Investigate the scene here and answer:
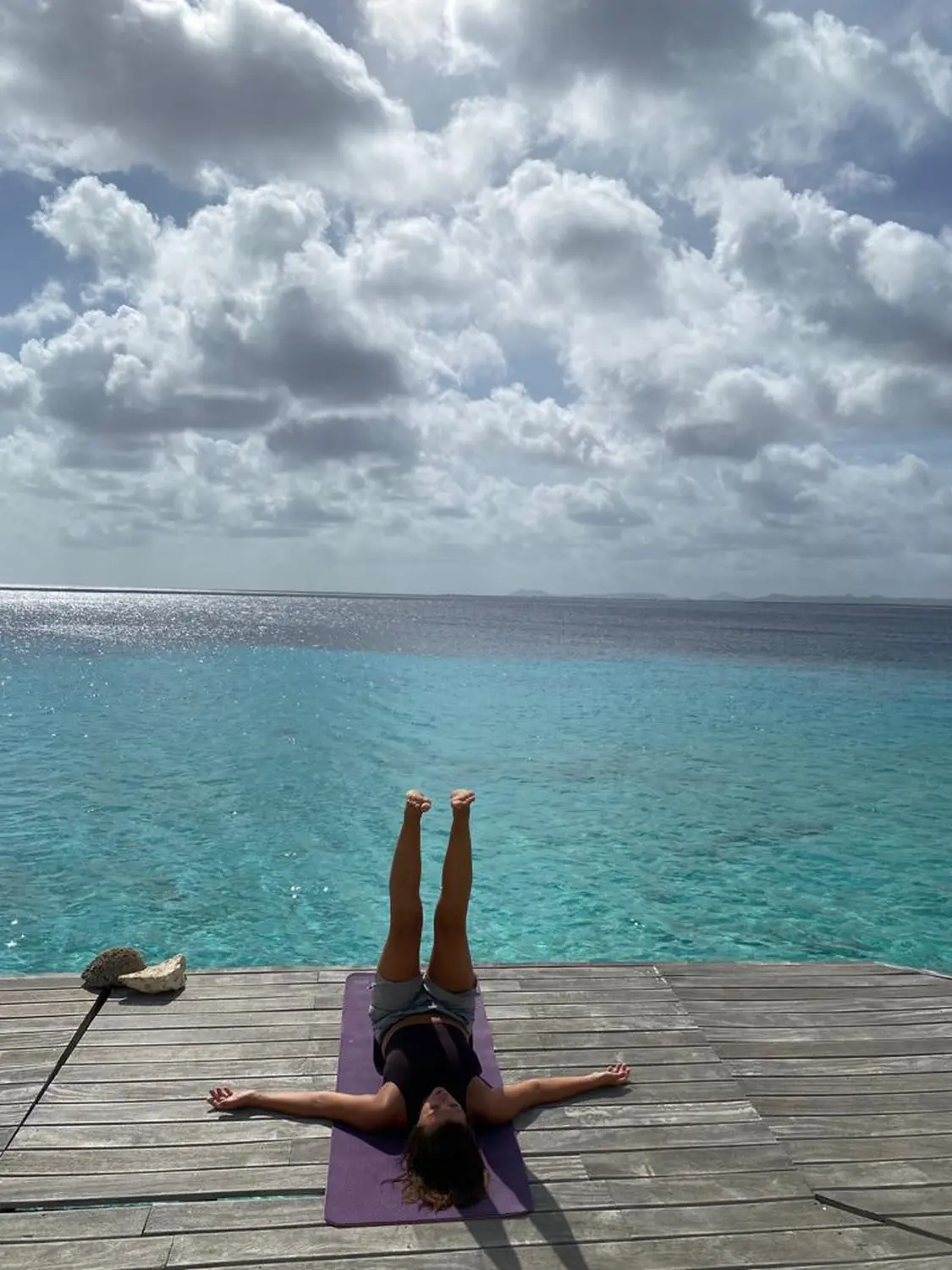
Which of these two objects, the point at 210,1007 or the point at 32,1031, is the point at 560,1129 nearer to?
the point at 210,1007

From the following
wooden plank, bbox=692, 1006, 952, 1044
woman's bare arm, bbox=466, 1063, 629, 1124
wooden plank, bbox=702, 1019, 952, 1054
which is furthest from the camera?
wooden plank, bbox=692, 1006, 952, 1044

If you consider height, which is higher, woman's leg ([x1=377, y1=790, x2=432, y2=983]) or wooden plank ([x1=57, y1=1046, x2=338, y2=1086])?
woman's leg ([x1=377, y1=790, x2=432, y2=983])

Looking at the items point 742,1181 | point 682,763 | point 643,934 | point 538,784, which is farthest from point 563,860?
point 742,1181

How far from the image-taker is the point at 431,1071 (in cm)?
533

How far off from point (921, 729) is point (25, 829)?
30340 millimetres

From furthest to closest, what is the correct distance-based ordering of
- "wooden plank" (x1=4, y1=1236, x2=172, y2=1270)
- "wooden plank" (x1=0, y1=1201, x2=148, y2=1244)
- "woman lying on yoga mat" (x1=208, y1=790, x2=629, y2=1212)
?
"woman lying on yoga mat" (x1=208, y1=790, x2=629, y2=1212)
"wooden plank" (x1=0, y1=1201, x2=148, y2=1244)
"wooden plank" (x1=4, y1=1236, x2=172, y2=1270)

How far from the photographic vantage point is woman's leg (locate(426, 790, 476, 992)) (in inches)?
233

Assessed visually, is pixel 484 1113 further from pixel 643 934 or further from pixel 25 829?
pixel 25 829

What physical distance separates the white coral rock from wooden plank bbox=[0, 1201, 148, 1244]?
2.25m

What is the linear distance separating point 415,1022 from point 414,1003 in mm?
155

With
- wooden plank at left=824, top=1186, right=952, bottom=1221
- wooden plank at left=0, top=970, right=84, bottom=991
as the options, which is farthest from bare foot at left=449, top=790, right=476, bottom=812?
wooden plank at left=0, top=970, right=84, bottom=991

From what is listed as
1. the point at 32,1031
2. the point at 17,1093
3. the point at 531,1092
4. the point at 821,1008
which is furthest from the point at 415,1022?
the point at 821,1008

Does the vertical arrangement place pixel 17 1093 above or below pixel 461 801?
below

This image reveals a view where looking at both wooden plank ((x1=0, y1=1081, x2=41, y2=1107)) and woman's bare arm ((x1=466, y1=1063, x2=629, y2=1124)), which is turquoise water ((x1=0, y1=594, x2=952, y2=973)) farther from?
woman's bare arm ((x1=466, y1=1063, x2=629, y2=1124))
